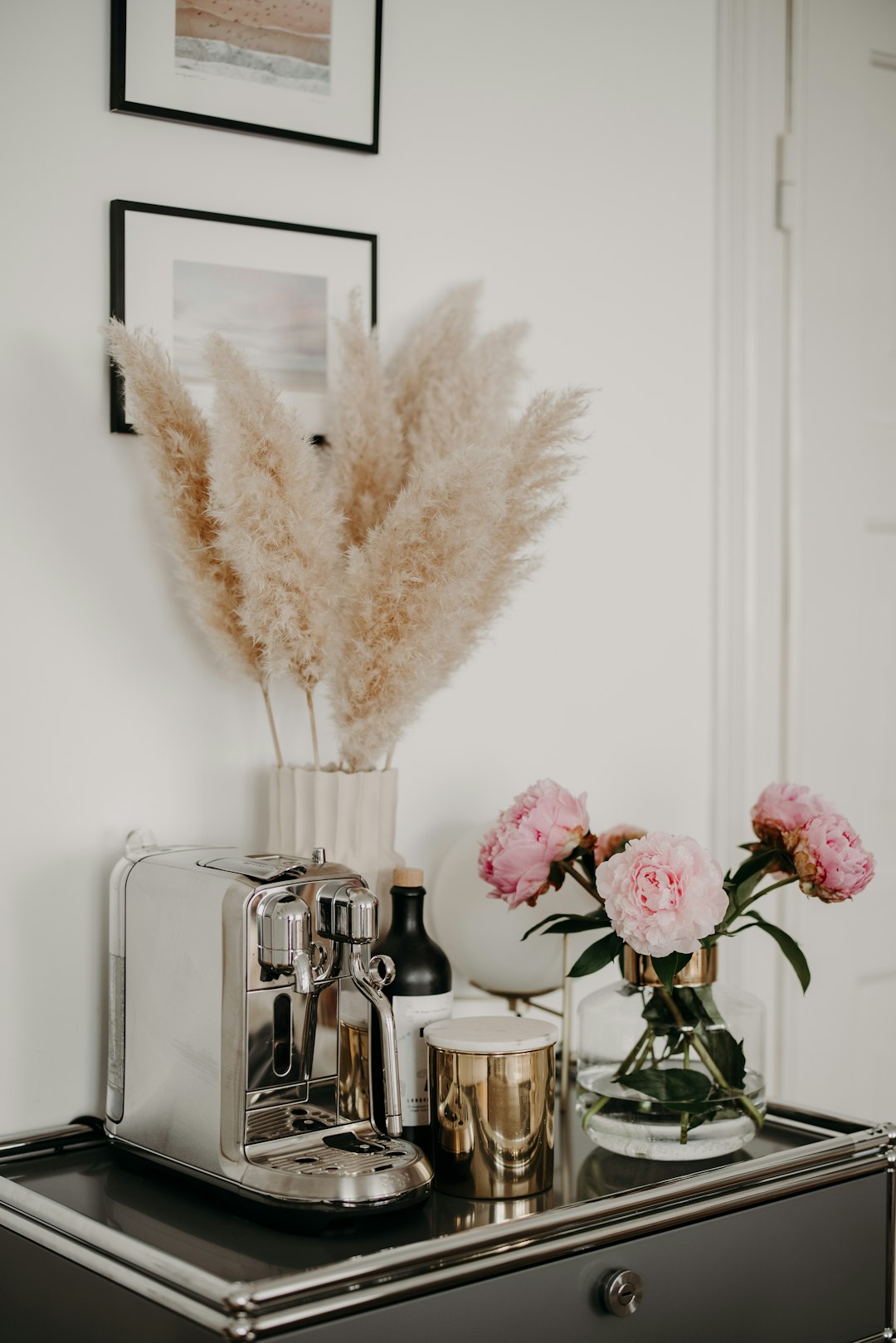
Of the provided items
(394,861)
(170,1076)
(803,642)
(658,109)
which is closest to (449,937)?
(394,861)

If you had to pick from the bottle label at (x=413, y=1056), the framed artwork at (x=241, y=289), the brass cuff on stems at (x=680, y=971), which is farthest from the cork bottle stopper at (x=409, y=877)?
the framed artwork at (x=241, y=289)

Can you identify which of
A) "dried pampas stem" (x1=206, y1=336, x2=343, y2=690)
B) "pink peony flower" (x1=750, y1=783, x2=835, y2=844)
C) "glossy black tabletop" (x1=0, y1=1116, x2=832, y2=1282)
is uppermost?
"dried pampas stem" (x1=206, y1=336, x2=343, y2=690)

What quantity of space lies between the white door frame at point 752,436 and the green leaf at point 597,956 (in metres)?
0.56

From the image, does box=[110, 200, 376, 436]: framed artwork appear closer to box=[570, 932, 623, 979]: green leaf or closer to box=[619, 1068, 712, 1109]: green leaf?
box=[570, 932, 623, 979]: green leaf

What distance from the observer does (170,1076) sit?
115cm

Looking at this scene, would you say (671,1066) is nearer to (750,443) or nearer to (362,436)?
(362,436)

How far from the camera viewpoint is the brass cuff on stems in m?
1.25

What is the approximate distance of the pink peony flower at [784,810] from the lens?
1334mm

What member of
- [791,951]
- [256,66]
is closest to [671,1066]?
[791,951]

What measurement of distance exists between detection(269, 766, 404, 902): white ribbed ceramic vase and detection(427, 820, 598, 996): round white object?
0.17 m

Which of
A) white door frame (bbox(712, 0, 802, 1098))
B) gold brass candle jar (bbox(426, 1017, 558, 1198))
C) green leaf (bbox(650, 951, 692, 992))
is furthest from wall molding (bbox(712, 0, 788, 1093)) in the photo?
gold brass candle jar (bbox(426, 1017, 558, 1198))

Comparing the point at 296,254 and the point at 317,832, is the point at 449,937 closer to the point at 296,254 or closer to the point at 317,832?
the point at 317,832

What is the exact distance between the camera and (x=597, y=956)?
1.24 metres

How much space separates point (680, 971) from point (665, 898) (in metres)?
0.13
